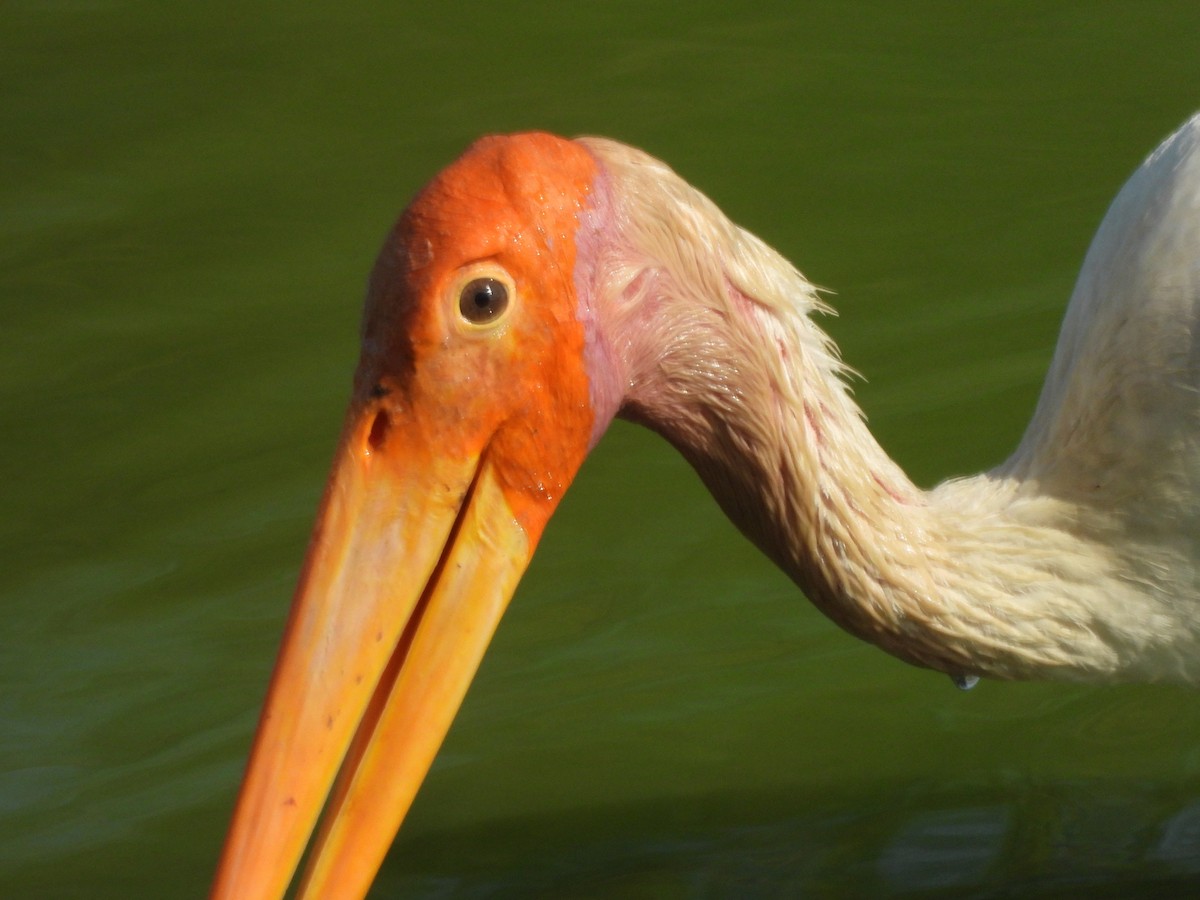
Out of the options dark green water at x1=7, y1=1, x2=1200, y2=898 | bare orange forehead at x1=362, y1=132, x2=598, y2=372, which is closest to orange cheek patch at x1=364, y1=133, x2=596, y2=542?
bare orange forehead at x1=362, y1=132, x2=598, y2=372

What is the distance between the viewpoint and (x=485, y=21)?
8.98m

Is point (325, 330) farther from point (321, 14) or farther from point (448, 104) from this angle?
point (321, 14)

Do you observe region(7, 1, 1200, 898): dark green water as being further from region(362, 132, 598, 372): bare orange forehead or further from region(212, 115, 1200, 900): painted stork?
region(362, 132, 598, 372): bare orange forehead

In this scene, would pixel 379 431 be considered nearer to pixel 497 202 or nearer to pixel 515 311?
pixel 515 311

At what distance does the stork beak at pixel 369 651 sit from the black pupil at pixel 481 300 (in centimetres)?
21

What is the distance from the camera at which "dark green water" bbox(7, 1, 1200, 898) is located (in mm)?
4828

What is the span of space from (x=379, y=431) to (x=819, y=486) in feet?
2.76

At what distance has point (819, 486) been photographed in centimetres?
332

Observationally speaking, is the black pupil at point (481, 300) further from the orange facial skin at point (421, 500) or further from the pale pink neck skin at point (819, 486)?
the pale pink neck skin at point (819, 486)

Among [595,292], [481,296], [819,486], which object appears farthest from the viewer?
[819,486]

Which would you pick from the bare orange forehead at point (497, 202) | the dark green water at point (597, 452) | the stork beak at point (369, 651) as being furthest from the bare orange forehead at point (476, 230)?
the dark green water at point (597, 452)

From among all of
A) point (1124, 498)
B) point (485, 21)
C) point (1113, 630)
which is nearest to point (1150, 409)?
point (1124, 498)

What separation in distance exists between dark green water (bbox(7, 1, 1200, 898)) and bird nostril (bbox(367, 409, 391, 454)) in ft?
6.72

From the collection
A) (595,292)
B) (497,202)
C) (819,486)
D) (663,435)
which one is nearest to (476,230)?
(497,202)
